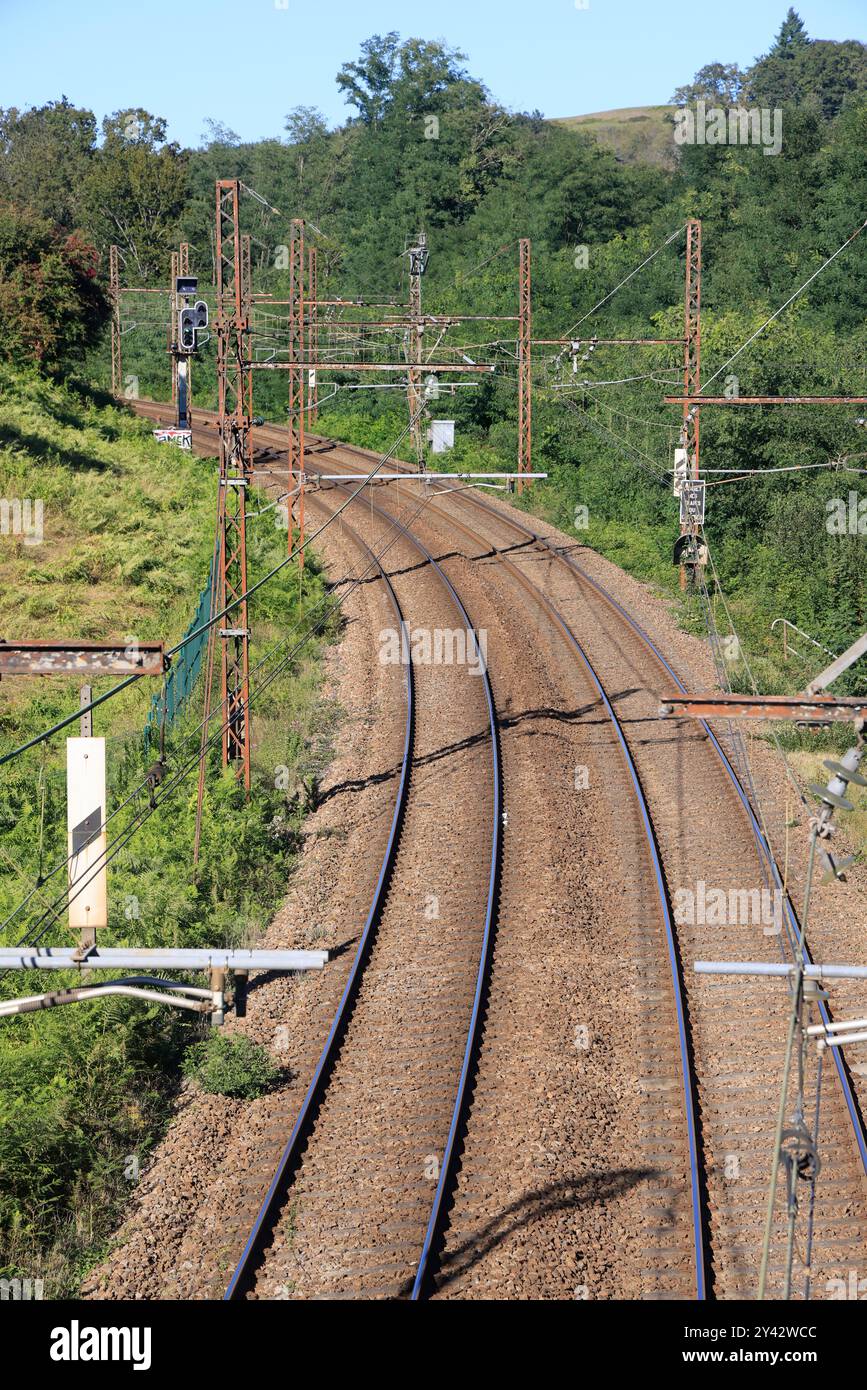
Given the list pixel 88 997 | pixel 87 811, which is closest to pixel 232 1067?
pixel 87 811

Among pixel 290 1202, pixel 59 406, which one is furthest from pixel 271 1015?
pixel 59 406

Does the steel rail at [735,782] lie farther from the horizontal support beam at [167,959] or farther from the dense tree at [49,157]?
the dense tree at [49,157]

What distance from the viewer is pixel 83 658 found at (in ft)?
31.2

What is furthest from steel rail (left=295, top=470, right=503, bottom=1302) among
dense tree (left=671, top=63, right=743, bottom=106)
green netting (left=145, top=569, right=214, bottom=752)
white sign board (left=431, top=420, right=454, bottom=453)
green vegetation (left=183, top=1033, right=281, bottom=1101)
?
dense tree (left=671, top=63, right=743, bottom=106)

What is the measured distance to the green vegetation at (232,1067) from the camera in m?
12.2

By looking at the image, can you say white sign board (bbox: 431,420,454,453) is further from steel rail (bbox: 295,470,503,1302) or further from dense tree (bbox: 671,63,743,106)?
dense tree (bbox: 671,63,743,106)

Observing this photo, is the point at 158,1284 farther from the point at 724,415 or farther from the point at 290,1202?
the point at 724,415

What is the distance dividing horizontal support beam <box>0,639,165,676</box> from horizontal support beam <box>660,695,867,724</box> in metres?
3.63

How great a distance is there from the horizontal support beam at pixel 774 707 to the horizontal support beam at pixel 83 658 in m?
3.63

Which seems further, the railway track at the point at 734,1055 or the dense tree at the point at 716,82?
the dense tree at the point at 716,82

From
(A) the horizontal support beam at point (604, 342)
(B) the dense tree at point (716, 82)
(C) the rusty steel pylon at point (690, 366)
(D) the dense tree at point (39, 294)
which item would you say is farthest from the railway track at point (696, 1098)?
(B) the dense tree at point (716, 82)

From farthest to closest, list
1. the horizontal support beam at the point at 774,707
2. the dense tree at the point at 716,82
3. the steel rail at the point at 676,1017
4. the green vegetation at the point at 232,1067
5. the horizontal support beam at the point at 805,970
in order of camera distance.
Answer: the dense tree at the point at 716,82
the green vegetation at the point at 232,1067
the horizontal support beam at the point at 774,707
the steel rail at the point at 676,1017
the horizontal support beam at the point at 805,970

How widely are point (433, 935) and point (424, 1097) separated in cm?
318

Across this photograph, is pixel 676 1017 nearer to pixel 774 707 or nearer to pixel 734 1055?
pixel 734 1055
